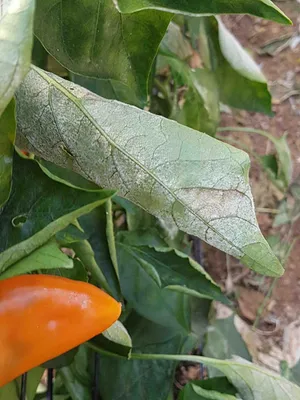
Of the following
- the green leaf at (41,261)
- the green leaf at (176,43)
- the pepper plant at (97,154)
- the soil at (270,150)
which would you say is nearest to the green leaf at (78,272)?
the pepper plant at (97,154)

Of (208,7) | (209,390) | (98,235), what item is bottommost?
(209,390)

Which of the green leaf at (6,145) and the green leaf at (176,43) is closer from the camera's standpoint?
the green leaf at (6,145)

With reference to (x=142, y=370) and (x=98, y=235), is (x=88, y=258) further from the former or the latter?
(x=142, y=370)

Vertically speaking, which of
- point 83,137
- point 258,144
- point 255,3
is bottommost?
point 258,144

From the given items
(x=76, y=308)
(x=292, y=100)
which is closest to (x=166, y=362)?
(x=76, y=308)

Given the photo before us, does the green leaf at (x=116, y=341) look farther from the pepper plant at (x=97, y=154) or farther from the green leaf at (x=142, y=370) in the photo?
the green leaf at (x=142, y=370)

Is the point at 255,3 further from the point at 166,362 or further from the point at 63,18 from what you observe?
the point at 166,362

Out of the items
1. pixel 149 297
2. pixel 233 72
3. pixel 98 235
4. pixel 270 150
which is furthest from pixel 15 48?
pixel 270 150
